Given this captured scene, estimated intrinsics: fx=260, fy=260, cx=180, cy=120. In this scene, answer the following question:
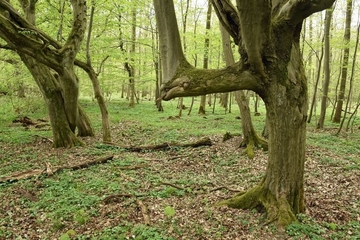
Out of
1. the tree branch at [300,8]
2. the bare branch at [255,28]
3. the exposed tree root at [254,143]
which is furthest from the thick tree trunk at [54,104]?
the tree branch at [300,8]

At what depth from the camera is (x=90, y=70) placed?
9.67m

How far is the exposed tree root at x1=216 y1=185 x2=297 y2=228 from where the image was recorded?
432 centimetres

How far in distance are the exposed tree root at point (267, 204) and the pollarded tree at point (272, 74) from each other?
0.02 meters

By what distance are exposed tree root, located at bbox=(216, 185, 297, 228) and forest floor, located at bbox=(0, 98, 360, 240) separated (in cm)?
13

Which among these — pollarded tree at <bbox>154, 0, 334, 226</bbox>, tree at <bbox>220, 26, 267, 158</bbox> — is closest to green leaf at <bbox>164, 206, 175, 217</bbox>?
pollarded tree at <bbox>154, 0, 334, 226</bbox>

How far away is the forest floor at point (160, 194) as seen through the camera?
425 centimetres

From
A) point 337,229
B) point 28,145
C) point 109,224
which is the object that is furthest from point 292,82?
point 28,145

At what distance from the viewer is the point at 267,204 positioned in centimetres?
459

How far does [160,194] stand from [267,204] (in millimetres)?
2186

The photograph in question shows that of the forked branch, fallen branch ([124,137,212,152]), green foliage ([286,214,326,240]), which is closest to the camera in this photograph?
the forked branch

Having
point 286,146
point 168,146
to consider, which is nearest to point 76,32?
point 168,146

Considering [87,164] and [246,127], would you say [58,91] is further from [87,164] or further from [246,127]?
[246,127]

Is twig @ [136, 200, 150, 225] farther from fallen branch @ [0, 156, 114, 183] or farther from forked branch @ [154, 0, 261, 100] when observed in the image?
fallen branch @ [0, 156, 114, 183]

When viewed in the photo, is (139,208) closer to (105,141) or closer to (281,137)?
(281,137)
